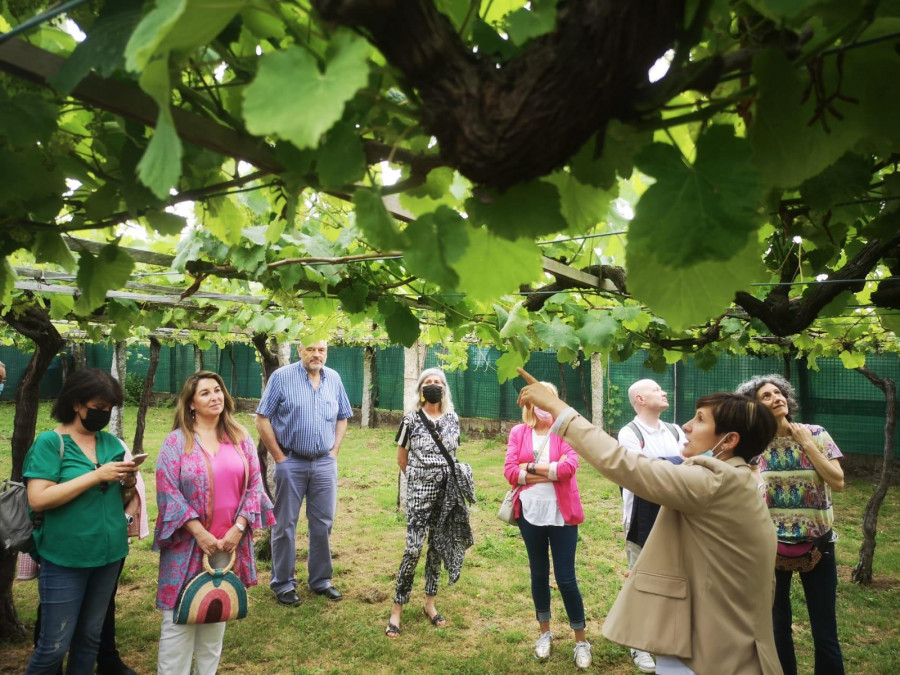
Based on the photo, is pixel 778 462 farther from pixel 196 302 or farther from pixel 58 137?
pixel 196 302

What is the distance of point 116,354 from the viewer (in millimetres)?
9406

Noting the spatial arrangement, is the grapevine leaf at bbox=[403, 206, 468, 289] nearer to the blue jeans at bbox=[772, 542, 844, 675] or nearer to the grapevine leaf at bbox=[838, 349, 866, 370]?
the blue jeans at bbox=[772, 542, 844, 675]

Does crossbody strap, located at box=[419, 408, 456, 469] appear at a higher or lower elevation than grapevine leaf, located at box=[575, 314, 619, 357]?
lower

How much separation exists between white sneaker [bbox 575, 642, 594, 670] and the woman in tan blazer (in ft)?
6.02

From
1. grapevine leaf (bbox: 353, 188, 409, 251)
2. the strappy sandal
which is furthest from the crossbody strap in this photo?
grapevine leaf (bbox: 353, 188, 409, 251)

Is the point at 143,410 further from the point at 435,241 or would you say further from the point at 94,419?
the point at 435,241

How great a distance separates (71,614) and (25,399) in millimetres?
1980

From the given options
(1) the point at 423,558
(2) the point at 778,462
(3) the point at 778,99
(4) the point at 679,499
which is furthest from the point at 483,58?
(1) the point at 423,558

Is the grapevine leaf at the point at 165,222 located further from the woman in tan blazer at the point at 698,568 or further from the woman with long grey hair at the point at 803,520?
the woman with long grey hair at the point at 803,520

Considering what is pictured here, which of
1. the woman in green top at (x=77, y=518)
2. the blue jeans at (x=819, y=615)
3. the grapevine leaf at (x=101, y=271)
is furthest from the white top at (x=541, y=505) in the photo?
the grapevine leaf at (x=101, y=271)

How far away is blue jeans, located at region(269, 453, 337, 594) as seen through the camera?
4926mm

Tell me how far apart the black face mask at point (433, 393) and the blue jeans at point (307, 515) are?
1.11m

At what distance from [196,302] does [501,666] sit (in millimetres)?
3693

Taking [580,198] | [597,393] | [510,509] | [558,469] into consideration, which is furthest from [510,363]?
[597,393]
